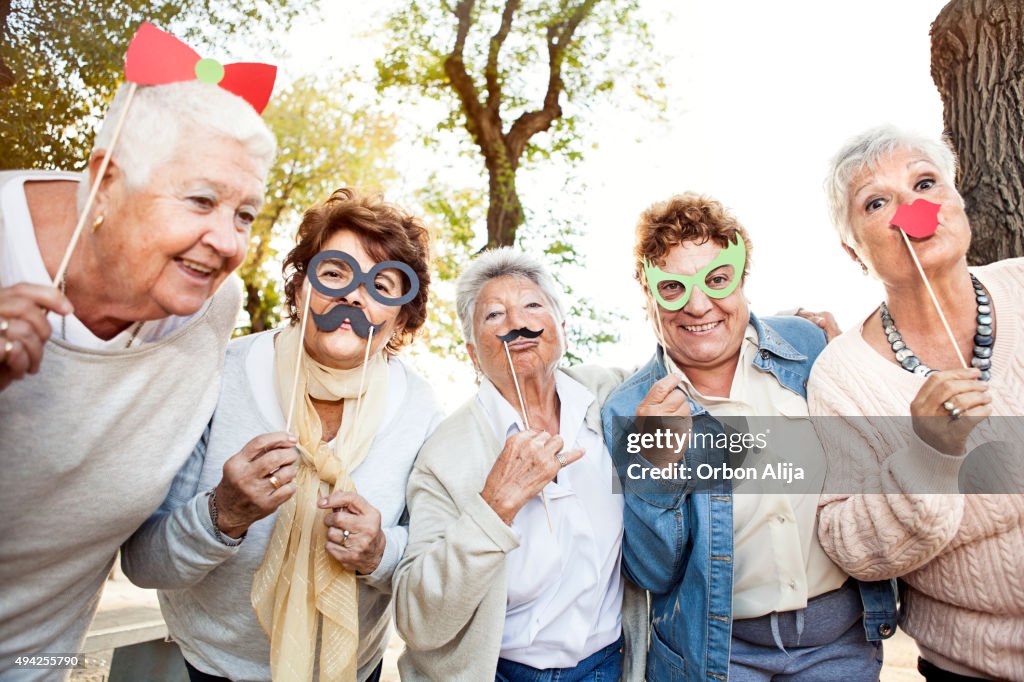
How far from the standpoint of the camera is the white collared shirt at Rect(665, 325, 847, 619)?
2.20m

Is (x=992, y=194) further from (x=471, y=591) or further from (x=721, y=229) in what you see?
(x=471, y=591)

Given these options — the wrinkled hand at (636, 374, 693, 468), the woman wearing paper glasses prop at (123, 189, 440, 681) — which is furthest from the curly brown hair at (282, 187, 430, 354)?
the wrinkled hand at (636, 374, 693, 468)

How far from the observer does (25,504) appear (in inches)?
72.4

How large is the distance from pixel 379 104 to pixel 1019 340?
9.81 meters

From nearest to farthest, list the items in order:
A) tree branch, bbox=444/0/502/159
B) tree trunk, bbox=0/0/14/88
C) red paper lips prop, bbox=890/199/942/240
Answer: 1. red paper lips prop, bbox=890/199/942/240
2. tree trunk, bbox=0/0/14/88
3. tree branch, bbox=444/0/502/159

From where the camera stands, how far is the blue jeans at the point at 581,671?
7.48 ft

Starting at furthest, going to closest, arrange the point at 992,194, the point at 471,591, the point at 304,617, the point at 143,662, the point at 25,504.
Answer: the point at 143,662
the point at 992,194
the point at 304,617
the point at 471,591
the point at 25,504

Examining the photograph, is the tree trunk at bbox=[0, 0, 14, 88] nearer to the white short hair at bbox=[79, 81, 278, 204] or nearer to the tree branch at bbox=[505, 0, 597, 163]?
the white short hair at bbox=[79, 81, 278, 204]

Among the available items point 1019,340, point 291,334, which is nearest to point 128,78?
point 291,334

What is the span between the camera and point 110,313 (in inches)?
72.7

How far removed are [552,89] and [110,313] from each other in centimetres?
820

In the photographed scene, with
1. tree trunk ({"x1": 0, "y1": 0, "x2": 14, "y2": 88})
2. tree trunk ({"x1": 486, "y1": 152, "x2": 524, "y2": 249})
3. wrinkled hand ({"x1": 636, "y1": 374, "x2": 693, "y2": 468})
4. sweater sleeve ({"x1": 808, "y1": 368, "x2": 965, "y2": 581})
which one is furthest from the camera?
tree trunk ({"x1": 486, "y1": 152, "x2": 524, "y2": 249})

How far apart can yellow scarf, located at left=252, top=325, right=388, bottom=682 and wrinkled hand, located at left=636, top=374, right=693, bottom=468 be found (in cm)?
89

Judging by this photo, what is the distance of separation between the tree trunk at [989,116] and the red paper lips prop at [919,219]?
102cm
